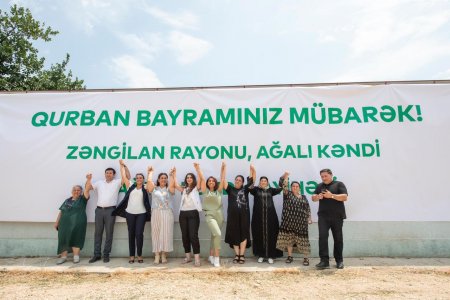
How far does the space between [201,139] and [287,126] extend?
1.51 meters

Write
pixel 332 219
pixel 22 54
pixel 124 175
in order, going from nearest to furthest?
1. pixel 332 219
2. pixel 124 175
3. pixel 22 54

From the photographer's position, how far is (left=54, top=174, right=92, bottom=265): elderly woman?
4676 millimetres

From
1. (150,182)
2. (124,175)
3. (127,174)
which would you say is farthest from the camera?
(127,174)

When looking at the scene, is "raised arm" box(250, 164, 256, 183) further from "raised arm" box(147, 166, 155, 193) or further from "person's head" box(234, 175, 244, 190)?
"raised arm" box(147, 166, 155, 193)

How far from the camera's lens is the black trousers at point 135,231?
15.1 ft

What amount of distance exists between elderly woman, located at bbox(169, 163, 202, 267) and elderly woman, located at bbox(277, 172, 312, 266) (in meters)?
1.28

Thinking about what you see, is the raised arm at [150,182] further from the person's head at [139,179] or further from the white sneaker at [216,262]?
the white sneaker at [216,262]

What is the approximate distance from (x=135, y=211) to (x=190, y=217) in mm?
900

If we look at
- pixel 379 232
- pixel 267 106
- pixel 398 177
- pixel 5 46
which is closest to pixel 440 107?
pixel 398 177

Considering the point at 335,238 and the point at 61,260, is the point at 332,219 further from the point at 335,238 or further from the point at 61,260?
the point at 61,260

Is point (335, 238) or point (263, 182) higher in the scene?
point (263, 182)

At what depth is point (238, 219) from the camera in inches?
178

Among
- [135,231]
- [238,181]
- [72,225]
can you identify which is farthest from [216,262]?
[72,225]

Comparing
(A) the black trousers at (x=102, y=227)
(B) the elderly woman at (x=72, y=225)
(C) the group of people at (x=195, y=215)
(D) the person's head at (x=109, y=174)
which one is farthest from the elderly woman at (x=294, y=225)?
(B) the elderly woman at (x=72, y=225)
